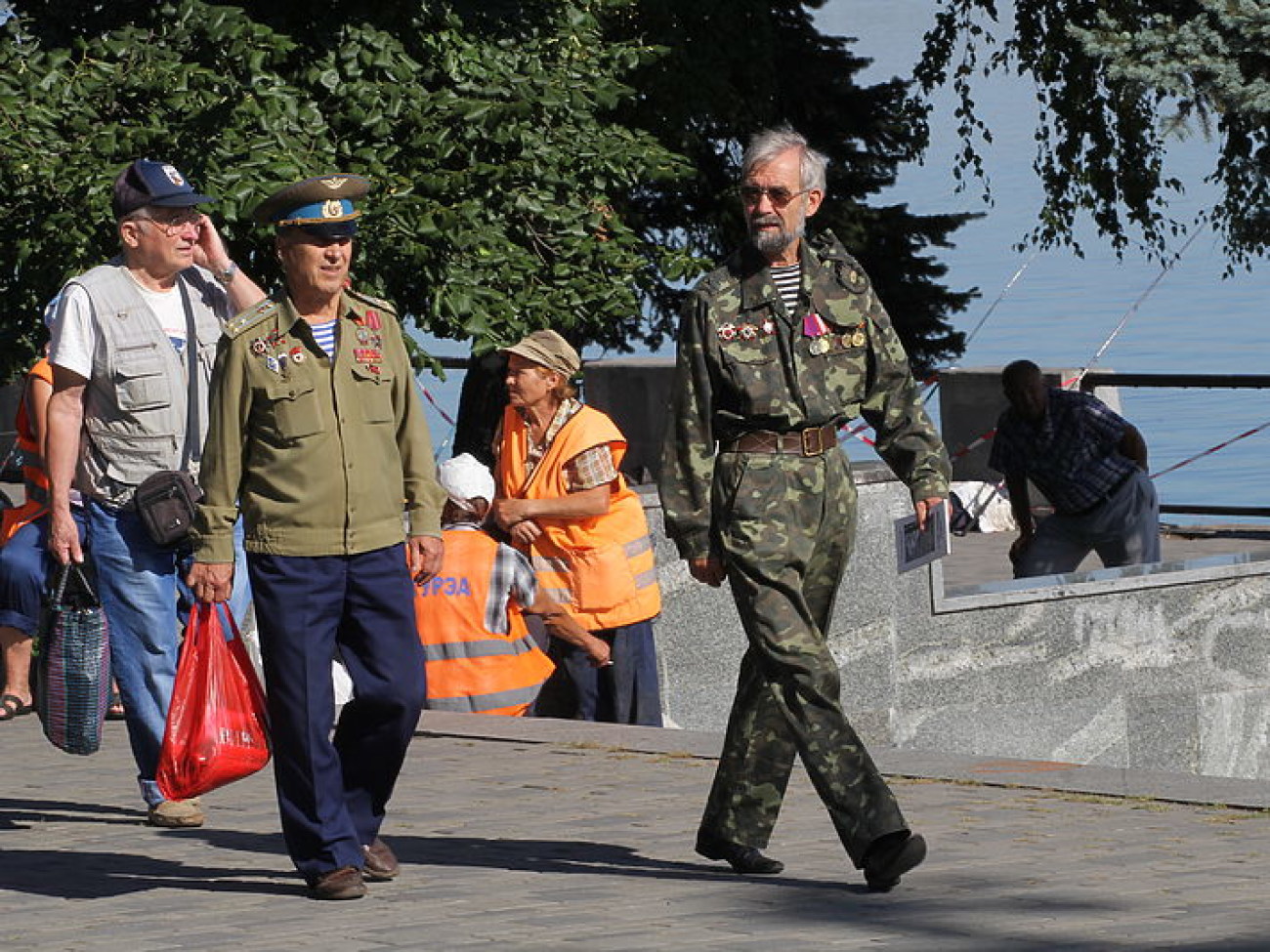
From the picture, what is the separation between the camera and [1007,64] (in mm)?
20125

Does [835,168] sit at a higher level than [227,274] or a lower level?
higher

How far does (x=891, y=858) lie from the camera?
6.49m

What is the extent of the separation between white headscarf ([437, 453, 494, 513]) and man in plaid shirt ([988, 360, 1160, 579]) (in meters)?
4.52

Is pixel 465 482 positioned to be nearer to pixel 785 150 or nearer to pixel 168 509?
pixel 168 509

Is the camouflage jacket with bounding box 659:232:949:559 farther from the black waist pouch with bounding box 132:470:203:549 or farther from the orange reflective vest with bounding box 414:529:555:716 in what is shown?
the orange reflective vest with bounding box 414:529:555:716

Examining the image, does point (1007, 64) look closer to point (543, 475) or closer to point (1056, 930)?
point (543, 475)

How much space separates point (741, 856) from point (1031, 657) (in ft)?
19.9

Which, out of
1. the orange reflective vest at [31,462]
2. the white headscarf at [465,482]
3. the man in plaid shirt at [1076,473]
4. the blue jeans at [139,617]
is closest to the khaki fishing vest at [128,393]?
the blue jeans at [139,617]

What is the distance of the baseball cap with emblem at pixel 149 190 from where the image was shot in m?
7.62

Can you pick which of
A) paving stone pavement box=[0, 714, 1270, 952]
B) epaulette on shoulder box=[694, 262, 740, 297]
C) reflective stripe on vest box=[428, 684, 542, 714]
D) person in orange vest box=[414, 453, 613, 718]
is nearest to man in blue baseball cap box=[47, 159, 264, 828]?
paving stone pavement box=[0, 714, 1270, 952]

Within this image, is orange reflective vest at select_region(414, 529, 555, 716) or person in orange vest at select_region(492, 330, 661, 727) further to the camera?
person in orange vest at select_region(492, 330, 661, 727)

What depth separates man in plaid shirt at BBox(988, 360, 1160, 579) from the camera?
1405 centimetres

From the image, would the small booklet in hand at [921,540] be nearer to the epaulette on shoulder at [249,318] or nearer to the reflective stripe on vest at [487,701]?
the epaulette on shoulder at [249,318]

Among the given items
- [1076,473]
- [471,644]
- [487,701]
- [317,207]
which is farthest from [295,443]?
[1076,473]
